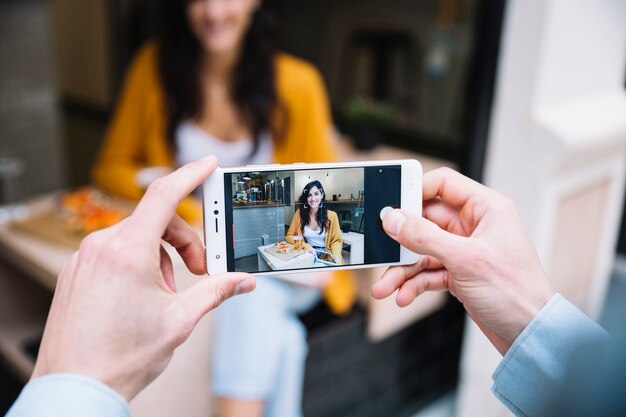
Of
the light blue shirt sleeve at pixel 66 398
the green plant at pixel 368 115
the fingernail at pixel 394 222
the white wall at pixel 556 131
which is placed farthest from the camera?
the green plant at pixel 368 115

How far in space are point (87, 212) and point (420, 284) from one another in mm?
863

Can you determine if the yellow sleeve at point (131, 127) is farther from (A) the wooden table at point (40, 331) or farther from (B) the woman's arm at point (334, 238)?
(B) the woman's arm at point (334, 238)

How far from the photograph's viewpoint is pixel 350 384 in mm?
1634

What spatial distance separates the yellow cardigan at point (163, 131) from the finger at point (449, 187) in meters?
0.80

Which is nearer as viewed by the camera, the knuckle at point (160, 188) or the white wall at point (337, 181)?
the knuckle at point (160, 188)

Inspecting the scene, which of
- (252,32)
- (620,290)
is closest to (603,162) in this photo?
(620,290)

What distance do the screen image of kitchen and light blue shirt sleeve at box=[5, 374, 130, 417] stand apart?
246mm

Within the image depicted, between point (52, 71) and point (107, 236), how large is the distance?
7.58 ft

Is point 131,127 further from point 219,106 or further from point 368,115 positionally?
point 368,115

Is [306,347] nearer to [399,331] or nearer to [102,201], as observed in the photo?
[399,331]

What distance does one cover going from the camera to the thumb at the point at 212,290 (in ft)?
1.92

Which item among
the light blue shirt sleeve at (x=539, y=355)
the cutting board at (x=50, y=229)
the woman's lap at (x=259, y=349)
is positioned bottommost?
the woman's lap at (x=259, y=349)

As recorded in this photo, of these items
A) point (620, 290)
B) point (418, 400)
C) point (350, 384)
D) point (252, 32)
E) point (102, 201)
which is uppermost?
point (252, 32)

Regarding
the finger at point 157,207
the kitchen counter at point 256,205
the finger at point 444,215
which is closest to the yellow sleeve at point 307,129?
the finger at point 444,215
